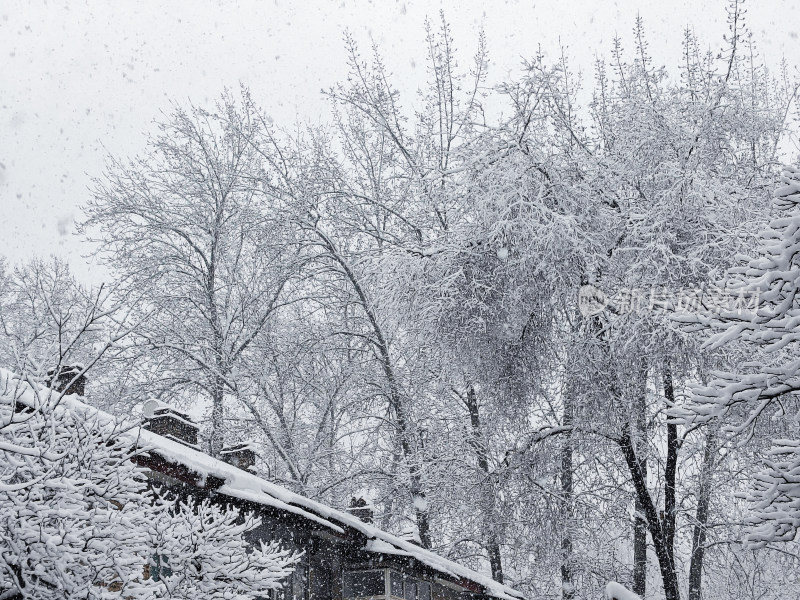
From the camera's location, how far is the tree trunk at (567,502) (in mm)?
9977

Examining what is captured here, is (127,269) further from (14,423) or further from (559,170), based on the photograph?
(14,423)

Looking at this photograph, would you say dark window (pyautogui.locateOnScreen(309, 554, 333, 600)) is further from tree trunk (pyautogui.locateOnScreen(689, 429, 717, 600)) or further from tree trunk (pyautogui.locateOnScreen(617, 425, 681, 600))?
tree trunk (pyautogui.locateOnScreen(689, 429, 717, 600))

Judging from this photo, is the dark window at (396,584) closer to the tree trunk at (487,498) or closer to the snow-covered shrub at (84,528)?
the tree trunk at (487,498)

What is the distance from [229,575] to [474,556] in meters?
12.8

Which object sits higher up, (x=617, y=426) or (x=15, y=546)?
(x=617, y=426)

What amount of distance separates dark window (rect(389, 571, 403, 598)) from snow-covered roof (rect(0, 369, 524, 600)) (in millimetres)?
820

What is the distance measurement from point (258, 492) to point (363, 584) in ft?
16.0

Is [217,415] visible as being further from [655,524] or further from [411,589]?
[655,524]

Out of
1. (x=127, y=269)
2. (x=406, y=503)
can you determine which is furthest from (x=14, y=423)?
(x=127, y=269)

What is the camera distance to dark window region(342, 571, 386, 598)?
525 inches

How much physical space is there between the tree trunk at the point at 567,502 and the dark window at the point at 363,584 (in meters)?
2.91

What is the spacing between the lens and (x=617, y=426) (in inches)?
356

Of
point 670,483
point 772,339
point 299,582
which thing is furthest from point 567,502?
point 772,339

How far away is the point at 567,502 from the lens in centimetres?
1118
